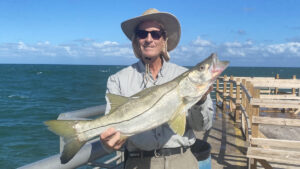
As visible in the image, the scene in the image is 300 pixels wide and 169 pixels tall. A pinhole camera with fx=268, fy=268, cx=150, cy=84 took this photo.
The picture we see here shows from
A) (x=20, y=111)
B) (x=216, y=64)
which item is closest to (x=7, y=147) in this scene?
(x=20, y=111)

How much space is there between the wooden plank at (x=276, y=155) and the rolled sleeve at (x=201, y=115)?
2.76m

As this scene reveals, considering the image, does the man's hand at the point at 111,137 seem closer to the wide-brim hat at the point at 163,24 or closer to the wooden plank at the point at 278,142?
the wide-brim hat at the point at 163,24

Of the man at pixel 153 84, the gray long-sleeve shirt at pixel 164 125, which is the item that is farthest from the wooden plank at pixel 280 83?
the gray long-sleeve shirt at pixel 164 125

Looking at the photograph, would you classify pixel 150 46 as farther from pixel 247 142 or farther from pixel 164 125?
pixel 247 142

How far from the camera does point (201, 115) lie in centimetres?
295

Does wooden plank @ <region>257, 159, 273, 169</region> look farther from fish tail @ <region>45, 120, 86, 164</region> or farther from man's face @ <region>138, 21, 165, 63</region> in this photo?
fish tail @ <region>45, 120, 86, 164</region>

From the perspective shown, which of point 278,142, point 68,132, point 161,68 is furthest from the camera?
point 278,142

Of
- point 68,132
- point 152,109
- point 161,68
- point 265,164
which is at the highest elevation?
point 161,68

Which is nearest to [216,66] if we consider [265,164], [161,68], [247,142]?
[161,68]

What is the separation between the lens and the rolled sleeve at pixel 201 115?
294cm

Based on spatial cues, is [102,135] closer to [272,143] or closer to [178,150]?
[178,150]

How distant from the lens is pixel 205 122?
3.00 meters

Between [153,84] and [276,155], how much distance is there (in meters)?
3.45

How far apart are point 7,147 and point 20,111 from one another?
10.0m
